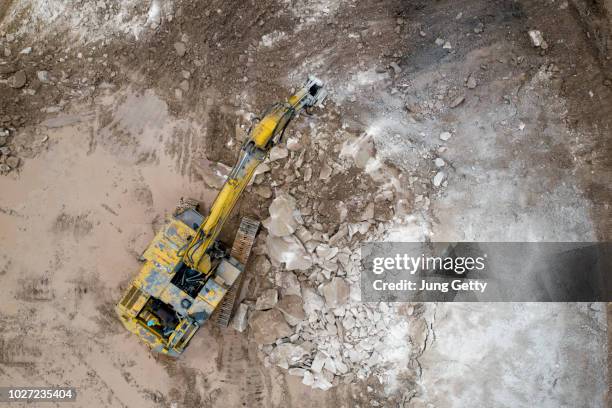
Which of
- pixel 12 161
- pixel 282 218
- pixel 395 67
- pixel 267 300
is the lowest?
pixel 12 161

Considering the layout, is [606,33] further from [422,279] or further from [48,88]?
[48,88]

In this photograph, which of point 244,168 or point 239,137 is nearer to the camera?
point 244,168

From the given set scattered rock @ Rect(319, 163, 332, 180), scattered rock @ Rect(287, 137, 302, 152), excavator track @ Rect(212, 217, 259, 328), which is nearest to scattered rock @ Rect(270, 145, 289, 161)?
scattered rock @ Rect(287, 137, 302, 152)

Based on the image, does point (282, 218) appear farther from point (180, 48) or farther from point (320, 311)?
point (180, 48)

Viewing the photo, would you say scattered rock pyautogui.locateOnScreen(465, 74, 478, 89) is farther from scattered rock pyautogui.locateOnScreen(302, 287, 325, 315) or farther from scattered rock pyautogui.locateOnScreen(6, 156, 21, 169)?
scattered rock pyautogui.locateOnScreen(6, 156, 21, 169)

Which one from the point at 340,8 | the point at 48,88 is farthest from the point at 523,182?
the point at 48,88

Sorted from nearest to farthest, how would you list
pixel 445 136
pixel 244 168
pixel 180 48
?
pixel 244 168 < pixel 445 136 < pixel 180 48

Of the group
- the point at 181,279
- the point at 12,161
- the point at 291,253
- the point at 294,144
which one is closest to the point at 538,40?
the point at 294,144
